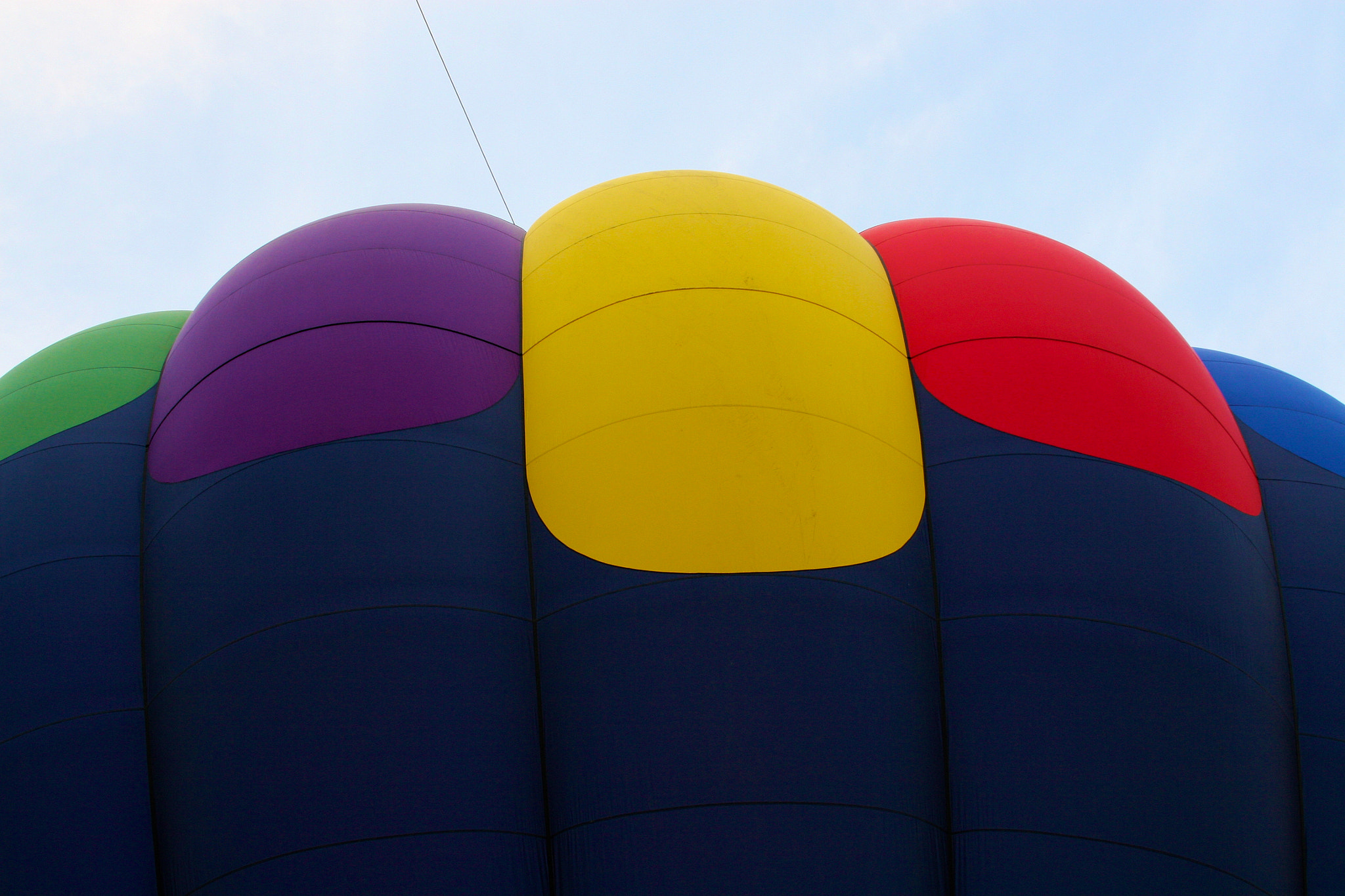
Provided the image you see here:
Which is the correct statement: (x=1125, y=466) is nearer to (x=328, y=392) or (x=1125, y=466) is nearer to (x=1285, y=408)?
(x=1285, y=408)

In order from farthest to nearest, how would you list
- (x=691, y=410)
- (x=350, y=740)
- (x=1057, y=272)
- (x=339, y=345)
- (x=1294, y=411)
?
(x=1294, y=411) → (x=1057, y=272) → (x=339, y=345) → (x=691, y=410) → (x=350, y=740)

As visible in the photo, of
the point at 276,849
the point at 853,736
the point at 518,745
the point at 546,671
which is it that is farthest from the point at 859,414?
the point at 276,849

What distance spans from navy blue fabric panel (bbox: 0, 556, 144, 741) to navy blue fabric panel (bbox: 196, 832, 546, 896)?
1019mm

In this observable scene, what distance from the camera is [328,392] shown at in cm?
437

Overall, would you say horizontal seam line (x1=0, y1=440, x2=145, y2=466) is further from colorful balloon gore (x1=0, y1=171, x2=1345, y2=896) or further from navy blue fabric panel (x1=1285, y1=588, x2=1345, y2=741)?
navy blue fabric panel (x1=1285, y1=588, x2=1345, y2=741)

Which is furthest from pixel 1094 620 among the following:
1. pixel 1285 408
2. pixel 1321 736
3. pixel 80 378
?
pixel 80 378

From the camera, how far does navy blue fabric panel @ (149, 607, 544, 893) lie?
11.8 ft

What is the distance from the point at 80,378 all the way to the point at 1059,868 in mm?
5945

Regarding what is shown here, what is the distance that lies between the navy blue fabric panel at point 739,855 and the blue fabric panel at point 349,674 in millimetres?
295

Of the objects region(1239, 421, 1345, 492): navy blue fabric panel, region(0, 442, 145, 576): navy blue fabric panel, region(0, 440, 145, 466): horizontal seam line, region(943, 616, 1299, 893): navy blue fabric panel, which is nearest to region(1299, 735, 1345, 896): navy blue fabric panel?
region(943, 616, 1299, 893): navy blue fabric panel

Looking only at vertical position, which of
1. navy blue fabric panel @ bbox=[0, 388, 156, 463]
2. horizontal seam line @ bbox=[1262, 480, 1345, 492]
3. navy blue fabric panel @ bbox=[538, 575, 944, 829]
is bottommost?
navy blue fabric panel @ bbox=[538, 575, 944, 829]

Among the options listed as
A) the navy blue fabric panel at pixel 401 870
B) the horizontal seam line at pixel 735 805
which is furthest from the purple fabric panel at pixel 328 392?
the horizontal seam line at pixel 735 805

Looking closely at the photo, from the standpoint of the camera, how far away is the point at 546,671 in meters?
3.91

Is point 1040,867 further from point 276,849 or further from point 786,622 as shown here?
point 276,849
